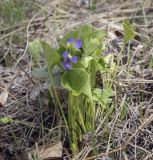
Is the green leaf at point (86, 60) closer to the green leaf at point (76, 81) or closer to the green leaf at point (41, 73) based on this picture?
the green leaf at point (76, 81)

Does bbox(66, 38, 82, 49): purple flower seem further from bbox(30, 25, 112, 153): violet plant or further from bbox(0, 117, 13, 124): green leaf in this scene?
bbox(0, 117, 13, 124): green leaf

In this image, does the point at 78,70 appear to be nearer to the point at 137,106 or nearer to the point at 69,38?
the point at 69,38

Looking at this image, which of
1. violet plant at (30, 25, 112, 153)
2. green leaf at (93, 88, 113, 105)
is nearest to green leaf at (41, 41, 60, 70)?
violet plant at (30, 25, 112, 153)

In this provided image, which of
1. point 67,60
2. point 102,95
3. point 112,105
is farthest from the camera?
point 112,105

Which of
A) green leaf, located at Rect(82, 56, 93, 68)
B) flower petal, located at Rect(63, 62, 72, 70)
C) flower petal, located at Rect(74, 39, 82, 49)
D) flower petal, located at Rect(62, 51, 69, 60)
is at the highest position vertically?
flower petal, located at Rect(74, 39, 82, 49)

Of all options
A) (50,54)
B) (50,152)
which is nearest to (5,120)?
(50,152)

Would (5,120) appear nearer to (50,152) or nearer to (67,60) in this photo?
(50,152)
